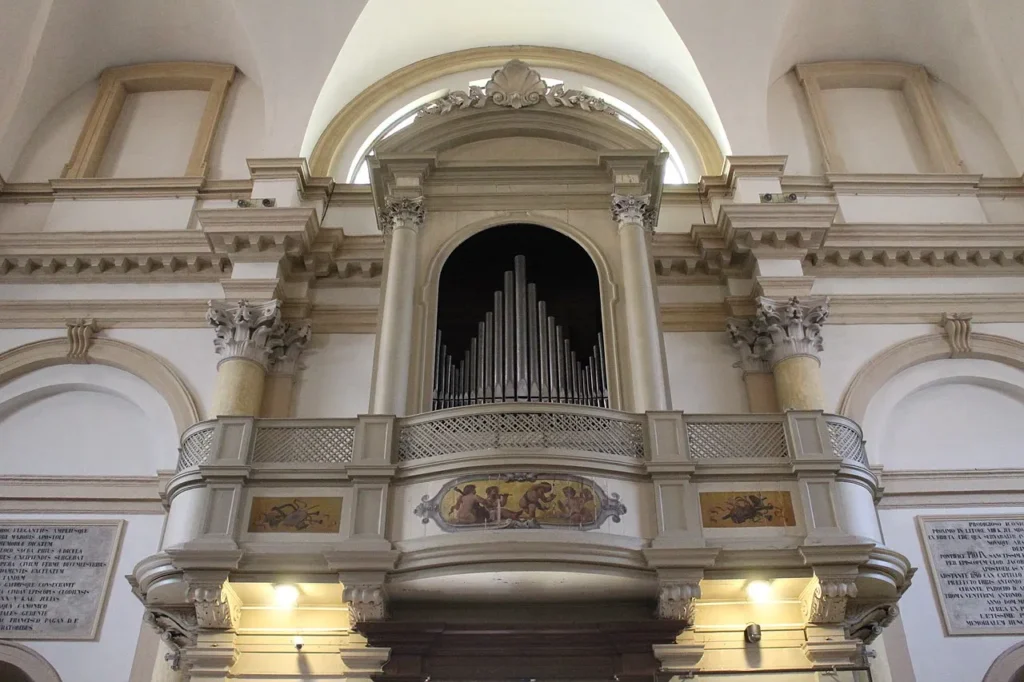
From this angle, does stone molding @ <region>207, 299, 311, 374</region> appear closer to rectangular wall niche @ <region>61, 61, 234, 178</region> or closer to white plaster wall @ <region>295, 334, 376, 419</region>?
white plaster wall @ <region>295, 334, 376, 419</region>

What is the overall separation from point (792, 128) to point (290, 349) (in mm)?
8726

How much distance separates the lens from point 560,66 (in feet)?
50.4

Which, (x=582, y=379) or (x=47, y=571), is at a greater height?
(x=582, y=379)

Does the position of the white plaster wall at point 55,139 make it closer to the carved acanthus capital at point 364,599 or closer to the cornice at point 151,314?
the cornice at point 151,314

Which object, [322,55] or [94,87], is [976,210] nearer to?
[322,55]

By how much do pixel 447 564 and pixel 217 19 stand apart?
1080cm

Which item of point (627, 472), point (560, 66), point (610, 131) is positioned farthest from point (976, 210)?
point (627, 472)

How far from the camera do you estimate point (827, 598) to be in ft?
27.2

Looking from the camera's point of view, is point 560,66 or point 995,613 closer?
point 995,613

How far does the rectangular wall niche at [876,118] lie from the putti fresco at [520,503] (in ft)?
26.3

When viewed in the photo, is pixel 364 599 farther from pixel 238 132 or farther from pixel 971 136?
pixel 971 136

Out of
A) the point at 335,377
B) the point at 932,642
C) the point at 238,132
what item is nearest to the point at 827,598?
the point at 932,642

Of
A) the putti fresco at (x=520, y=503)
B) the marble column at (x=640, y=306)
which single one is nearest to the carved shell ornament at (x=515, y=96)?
the marble column at (x=640, y=306)

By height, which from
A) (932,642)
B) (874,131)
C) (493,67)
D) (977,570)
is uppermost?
(493,67)
